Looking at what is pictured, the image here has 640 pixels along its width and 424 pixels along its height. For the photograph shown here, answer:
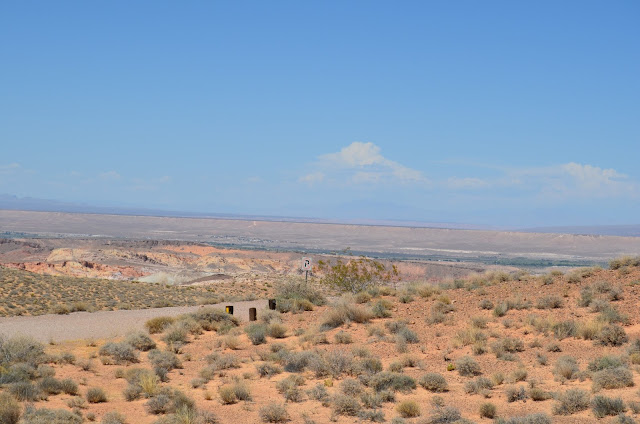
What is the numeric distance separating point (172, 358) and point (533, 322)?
9.17m

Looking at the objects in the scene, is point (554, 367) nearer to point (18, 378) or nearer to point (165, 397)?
point (165, 397)

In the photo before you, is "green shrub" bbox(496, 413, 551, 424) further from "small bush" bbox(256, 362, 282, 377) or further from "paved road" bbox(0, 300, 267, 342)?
"paved road" bbox(0, 300, 267, 342)

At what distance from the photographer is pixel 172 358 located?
15.7 metres

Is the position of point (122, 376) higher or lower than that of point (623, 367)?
lower

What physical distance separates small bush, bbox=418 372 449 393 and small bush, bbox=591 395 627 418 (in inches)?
121

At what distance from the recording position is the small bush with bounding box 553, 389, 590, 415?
10.6 meters

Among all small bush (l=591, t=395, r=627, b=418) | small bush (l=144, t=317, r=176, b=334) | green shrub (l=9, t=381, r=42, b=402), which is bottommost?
small bush (l=144, t=317, r=176, b=334)

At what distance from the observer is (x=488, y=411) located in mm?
10859

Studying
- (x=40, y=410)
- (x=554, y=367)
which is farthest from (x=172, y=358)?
(x=554, y=367)

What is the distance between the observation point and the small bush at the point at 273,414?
11133mm

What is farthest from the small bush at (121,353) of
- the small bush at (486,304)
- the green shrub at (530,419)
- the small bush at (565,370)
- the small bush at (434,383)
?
the small bush at (486,304)

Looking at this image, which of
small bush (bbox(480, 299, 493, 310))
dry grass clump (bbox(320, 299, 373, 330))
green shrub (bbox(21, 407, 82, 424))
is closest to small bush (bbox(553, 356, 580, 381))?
small bush (bbox(480, 299, 493, 310))

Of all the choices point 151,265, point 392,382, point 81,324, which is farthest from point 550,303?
point 151,265

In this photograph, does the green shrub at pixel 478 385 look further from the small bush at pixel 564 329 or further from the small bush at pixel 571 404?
the small bush at pixel 564 329
